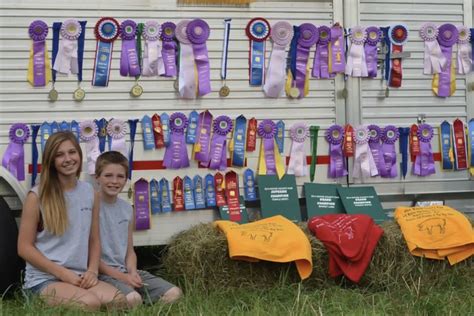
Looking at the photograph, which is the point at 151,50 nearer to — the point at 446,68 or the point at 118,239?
the point at 118,239

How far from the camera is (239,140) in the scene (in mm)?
4574

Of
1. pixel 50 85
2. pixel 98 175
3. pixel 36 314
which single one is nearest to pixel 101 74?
pixel 50 85

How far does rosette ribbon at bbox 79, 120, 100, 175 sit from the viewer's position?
437 cm

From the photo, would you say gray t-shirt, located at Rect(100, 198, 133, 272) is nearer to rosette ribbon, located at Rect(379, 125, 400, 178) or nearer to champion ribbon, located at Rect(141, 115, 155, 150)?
champion ribbon, located at Rect(141, 115, 155, 150)

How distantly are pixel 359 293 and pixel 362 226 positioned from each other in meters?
0.44

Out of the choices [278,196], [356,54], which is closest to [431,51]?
[356,54]

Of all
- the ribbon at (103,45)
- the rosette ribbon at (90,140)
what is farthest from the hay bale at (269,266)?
the ribbon at (103,45)

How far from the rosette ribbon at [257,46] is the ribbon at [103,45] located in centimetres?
92

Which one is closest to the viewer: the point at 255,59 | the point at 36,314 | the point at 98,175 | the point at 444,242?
the point at 36,314

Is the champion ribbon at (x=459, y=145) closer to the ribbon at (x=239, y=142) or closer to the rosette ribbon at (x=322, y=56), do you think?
the rosette ribbon at (x=322, y=56)

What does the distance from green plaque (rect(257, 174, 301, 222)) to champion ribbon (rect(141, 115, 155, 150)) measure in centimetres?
80

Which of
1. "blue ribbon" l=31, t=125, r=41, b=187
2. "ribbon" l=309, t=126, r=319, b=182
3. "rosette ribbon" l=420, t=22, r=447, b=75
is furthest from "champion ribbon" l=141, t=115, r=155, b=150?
"rosette ribbon" l=420, t=22, r=447, b=75

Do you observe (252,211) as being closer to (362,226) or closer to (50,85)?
(362,226)

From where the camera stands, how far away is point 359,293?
402 cm
